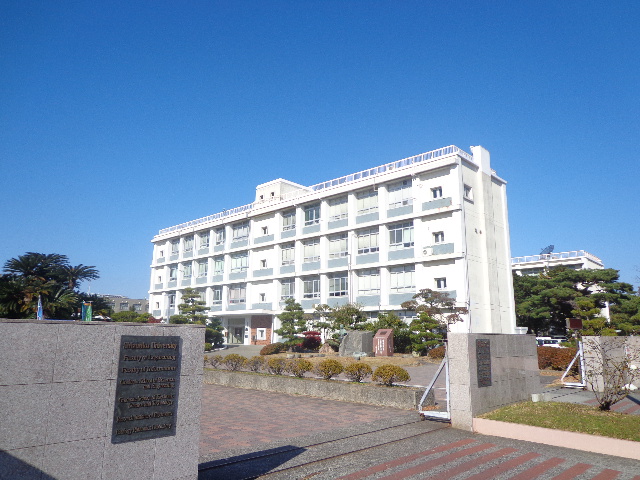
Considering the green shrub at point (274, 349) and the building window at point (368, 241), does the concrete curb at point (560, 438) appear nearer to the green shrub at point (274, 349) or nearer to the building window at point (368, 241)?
the green shrub at point (274, 349)

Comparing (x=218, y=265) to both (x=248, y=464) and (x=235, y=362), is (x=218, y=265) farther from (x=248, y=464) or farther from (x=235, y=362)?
(x=248, y=464)

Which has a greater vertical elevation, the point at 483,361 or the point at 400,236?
the point at 400,236

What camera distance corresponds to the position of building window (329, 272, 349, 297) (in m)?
38.8

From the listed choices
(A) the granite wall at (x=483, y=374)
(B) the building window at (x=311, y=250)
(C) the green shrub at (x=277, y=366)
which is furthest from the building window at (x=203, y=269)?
(A) the granite wall at (x=483, y=374)

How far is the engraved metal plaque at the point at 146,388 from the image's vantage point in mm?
5027

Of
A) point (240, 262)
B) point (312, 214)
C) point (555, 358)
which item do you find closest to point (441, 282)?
point (555, 358)

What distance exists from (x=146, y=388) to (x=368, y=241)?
33340 mm

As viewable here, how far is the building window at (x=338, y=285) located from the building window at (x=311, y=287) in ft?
4.84

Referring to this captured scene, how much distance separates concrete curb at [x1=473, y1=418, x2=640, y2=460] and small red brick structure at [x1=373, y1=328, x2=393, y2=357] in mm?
18357

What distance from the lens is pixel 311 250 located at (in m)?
42.3

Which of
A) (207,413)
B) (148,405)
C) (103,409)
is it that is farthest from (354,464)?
(207,413)

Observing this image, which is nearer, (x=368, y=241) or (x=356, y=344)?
(x=356, y=344)

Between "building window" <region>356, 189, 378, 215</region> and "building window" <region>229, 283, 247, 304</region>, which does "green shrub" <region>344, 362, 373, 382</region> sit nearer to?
"building window" <region>356, 189, 378, 215</region>

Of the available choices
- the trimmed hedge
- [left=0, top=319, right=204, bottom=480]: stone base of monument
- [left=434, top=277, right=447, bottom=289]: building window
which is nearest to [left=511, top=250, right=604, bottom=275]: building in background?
[left=434, top=277, right=447, bottom=289]: building window
